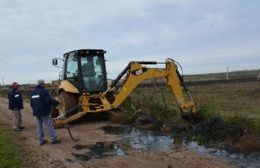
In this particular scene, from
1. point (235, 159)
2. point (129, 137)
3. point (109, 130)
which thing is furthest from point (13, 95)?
point (235, 159)

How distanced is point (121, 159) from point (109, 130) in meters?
5.25

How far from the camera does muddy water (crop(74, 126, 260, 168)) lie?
11055mm

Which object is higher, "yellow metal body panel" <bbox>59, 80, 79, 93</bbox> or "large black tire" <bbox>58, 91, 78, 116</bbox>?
"yellow metal body panel" <bbox>59, 80, 79, 93</bbox>

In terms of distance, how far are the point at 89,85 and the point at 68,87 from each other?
2.75 ft

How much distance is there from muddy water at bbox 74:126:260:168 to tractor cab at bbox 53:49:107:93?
3439 mm

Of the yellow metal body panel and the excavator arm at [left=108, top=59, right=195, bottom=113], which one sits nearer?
the excavator arm at [left=108, top=59, right=195, bottom=113]

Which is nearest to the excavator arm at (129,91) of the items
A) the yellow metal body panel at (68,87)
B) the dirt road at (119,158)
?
the yellow metal body panel at (68,87)

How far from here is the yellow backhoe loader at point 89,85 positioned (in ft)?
56.4

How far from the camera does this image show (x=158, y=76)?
16.8 m

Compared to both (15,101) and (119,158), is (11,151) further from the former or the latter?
(15,101)

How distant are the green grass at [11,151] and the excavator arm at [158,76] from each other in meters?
4.02

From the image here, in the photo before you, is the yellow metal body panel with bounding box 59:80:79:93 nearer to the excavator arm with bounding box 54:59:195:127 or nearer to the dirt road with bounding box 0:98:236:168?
the excavator arm with bounding box 54:59:195:127

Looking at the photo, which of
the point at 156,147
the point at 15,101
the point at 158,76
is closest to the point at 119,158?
the point at 156,147

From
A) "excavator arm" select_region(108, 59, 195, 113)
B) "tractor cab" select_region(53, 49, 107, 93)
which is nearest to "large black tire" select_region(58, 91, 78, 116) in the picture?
"tractor cab" select_region(53, 49, 107, 93)
